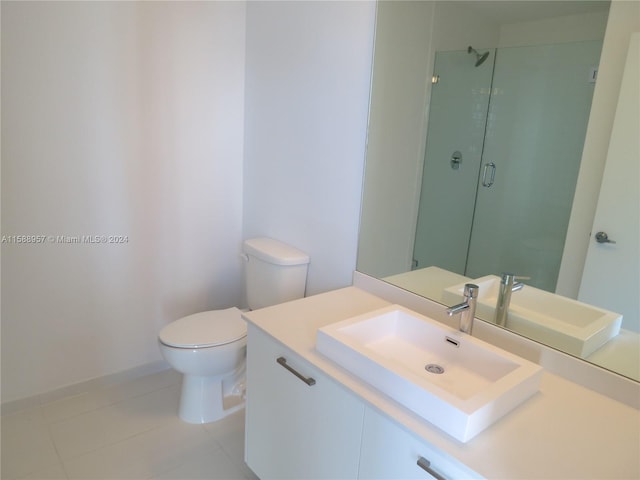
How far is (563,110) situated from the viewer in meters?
1.38

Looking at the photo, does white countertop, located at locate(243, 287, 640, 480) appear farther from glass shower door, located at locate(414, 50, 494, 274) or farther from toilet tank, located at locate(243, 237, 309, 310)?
toilet tank, located at locate(243, 237, 309, 310)

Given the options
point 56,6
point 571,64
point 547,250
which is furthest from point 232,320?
point 571,64

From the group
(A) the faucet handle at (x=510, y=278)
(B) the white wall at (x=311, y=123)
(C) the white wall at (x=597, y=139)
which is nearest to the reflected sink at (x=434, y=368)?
(A) the faucet handle at (x=510, y=278)

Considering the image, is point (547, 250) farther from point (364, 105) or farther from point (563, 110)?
point (364, 105)

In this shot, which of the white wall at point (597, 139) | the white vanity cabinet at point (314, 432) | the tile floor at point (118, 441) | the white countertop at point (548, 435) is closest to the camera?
the white countertop at point (548, 435)

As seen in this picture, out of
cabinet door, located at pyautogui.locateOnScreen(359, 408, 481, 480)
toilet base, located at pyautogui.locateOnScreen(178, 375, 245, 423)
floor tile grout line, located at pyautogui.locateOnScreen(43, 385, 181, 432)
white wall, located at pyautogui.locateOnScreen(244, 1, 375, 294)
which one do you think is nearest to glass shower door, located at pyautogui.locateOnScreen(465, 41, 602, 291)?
white wall, located at pyautogui.locateOnScreen(244, 1, 375, 294)

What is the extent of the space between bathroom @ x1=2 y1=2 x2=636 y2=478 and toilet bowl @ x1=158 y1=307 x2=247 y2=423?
0.43m

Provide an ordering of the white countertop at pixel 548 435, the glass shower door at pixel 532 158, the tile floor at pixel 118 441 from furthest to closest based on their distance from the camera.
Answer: the tile floor at pixel 118 441 → the glass shower door at pixel 532 158 → the white countertop at pixel 548 435

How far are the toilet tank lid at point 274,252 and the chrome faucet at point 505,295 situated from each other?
3.23 feet

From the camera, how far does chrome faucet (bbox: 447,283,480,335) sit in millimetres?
1370

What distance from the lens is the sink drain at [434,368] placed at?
137 cm

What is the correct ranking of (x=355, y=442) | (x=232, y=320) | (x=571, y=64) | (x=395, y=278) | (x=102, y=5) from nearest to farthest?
(x=355, y=442) < (x=571, y=64) < (x=395, y=278) < (x=102, y=5) < (x=232, y=320)

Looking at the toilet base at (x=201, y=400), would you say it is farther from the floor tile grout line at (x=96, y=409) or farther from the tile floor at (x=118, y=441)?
the floor tile grout line at (x=96, y=409)

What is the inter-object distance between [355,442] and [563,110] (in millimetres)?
1187
